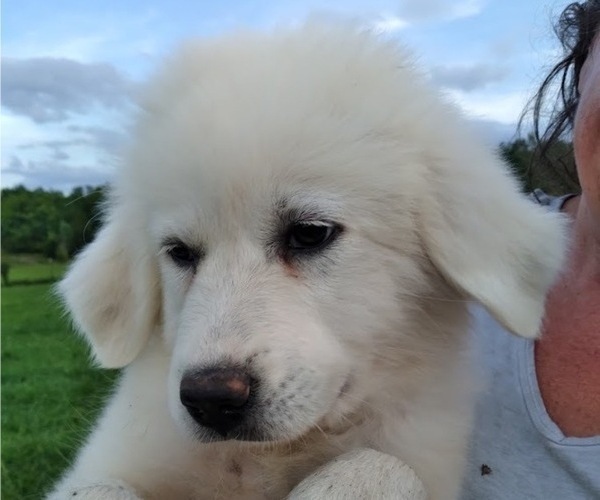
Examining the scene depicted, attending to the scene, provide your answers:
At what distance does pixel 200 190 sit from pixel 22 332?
949 cm

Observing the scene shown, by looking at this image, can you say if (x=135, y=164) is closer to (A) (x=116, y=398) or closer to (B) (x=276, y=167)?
(B) (x=276, y=167)

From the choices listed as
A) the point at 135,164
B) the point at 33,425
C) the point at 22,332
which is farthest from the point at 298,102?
the point at 22,332

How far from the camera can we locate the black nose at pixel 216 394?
1.96m

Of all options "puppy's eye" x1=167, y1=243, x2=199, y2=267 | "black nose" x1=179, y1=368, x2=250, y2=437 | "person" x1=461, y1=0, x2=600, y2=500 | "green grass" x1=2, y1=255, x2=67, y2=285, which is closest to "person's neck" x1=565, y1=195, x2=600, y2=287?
"person" x1=461, y1=0, x2=600, y2=500

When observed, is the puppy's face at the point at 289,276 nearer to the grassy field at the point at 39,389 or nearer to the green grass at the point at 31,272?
the grassy field at the point at 39,389

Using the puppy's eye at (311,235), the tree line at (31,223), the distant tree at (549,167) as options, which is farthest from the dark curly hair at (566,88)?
the tree line at (31,223)

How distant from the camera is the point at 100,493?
2068 millimetres

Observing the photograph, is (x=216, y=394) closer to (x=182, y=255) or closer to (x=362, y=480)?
(x=362, y=480)

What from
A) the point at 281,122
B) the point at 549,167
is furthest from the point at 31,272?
the point at 281,122

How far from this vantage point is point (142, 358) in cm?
268

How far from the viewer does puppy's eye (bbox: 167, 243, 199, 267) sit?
2352 millimetres

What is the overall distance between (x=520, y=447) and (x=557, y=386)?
9.9 inches

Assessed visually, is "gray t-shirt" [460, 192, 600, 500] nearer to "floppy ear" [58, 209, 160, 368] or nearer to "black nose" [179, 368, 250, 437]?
"black nose" [179, 368, 250, 437]

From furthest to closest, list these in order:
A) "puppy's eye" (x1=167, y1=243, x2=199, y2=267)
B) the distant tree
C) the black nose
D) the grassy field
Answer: the grassy field → the distant tree → "puppy's eye" (x1=167, y1=243, x2=199, y2=267) → the black nose
